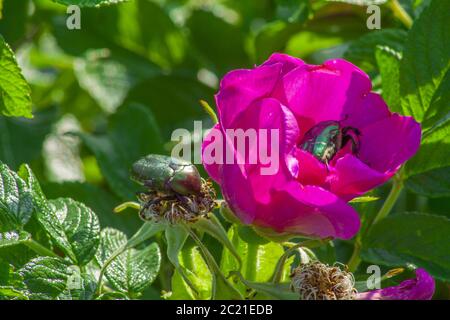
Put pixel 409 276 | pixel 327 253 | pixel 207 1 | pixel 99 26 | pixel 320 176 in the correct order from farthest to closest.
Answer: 1. pixel 207 1
2. pixel 99 26
3. pixel 409 276
4. pixel 327 253
5. pixel 320 176

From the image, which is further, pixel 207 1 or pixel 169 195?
pixel 207 1

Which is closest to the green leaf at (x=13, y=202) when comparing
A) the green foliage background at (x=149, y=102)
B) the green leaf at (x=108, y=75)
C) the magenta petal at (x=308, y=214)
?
the green foliage background at (x=149, y=102)

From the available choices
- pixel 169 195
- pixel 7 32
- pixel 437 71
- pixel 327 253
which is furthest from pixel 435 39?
pixel 7 32

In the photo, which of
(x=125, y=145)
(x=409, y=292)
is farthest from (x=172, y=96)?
(x=409, y=292)

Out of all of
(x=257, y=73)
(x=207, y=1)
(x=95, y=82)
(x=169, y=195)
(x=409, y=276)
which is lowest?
(x=409, y=276)

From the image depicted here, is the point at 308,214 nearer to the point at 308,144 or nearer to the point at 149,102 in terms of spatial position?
the point at 308,144

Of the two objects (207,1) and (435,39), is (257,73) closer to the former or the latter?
(435,39)

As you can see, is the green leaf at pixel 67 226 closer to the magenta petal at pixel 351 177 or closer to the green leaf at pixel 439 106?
the magenta petal at pixel 351 177
